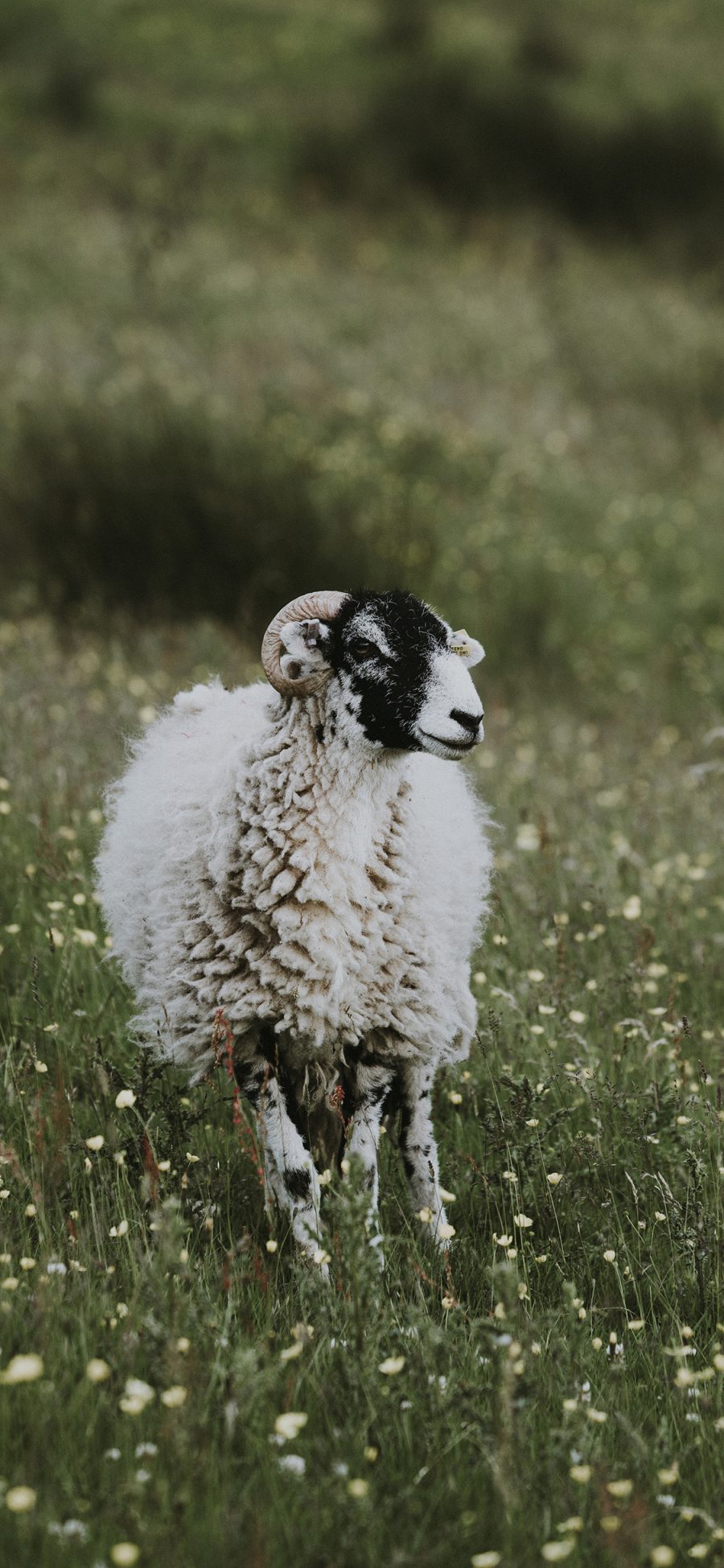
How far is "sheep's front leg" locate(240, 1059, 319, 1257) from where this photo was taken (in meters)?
3.27

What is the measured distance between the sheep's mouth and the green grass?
3.07ft

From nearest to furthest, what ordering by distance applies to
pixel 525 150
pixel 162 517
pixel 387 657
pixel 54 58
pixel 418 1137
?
pixel 387 657
pixel 418 1137
pixel 162 517
pixel 525 150
pixel 54 58

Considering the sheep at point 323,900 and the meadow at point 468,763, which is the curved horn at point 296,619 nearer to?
the sheep at point 323,900

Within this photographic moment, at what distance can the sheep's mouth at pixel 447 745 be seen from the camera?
10.5 feet

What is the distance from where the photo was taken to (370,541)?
31.4 feet

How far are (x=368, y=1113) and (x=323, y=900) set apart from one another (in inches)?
24.5

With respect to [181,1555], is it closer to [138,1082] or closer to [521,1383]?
[521,1383]

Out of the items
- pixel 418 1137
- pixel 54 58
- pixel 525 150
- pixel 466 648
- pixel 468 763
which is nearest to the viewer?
pixel 466 648

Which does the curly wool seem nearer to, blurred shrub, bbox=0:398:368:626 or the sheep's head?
the sheep's head

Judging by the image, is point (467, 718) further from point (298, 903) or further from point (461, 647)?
point (298, 903)

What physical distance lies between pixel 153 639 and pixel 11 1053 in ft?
15.1

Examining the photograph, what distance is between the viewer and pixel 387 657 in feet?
10.8

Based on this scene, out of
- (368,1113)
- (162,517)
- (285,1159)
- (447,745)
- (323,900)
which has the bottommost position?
(285,1159)

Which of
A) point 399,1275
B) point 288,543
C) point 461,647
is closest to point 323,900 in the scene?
→ point 461,647
